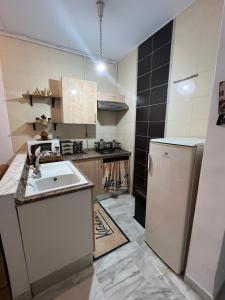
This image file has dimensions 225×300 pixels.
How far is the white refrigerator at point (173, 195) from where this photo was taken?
120 cm

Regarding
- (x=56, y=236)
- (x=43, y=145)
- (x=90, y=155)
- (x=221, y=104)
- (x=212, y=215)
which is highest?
(x=221, y=104)

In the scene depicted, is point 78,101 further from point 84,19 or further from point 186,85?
point 186,85

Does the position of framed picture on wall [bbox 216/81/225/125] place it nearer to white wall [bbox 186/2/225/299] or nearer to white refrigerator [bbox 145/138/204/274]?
white wall [bbox 186/2/225/299]

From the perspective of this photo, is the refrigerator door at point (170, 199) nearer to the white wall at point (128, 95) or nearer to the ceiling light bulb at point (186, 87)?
the ceiling light bulb at point (186, 87)

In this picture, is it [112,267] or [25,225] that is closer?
[25,225]

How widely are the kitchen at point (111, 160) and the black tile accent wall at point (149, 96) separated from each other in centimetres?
2

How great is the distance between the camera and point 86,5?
60.4 inches

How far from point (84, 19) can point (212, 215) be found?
2.41 metres

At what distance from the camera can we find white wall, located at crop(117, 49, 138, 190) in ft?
8.43

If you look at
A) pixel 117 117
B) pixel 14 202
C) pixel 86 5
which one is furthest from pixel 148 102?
pixel 14 202

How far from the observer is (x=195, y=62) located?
1.57 metres

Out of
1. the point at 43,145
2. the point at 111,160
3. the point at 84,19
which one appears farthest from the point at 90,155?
the point at 84,19

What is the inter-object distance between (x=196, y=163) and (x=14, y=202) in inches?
55.2

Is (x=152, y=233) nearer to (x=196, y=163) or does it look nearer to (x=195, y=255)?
(x=195, y=255)
